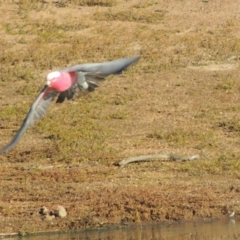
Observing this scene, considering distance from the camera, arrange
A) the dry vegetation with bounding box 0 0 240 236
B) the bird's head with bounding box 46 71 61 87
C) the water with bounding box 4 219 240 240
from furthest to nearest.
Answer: the dry vegetation with bounding box 0 0 240 236 → the water with bounding box 4 219 240 240 → the bird's head with bounding box 46 71 61 87

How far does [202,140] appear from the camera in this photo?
47.4ft

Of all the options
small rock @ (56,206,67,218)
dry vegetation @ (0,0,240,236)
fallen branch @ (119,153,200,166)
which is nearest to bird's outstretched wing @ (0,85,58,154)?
dry vegetation @ (0,0,240,236)

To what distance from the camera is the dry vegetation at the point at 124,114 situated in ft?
39.2

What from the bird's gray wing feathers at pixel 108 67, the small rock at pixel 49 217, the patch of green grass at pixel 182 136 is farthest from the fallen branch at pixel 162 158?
the bird's gray wing feathers at pixel 108 67

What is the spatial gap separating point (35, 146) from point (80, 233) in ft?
11.0

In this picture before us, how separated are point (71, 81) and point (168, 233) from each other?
8.94 feet

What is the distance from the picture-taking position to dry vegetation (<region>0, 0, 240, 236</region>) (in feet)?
39.2

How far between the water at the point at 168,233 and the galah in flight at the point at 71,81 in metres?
2.27

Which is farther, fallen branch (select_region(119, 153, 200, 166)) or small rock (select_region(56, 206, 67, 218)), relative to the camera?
fallen branch (select_region(119, 153, 200, 166))

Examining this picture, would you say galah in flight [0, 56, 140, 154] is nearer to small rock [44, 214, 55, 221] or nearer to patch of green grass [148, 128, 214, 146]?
small rock [44, 214, 55, 221]

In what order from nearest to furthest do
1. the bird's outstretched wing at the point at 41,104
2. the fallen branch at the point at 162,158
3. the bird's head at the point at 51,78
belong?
the bird's head at the point at 51,78 → the bird's outstretched wing at the point at 41,104 → the fallen branch at the point at 162,158

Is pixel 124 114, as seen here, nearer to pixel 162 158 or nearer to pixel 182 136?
pixel 182 136

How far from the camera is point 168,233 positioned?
11094 mm

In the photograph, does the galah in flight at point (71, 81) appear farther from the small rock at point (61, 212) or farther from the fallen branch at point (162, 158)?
the fallen branch at point (162, 158)
